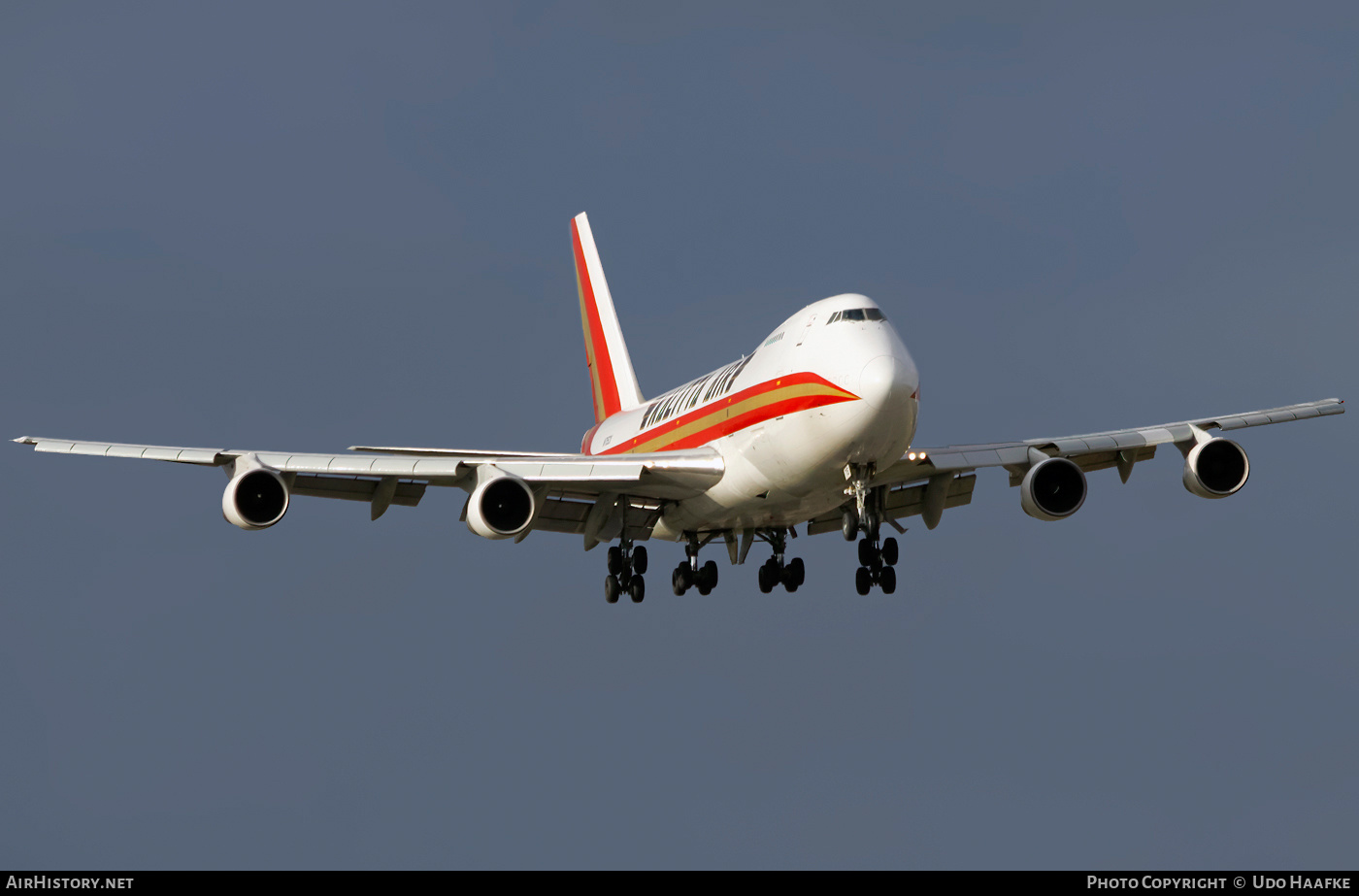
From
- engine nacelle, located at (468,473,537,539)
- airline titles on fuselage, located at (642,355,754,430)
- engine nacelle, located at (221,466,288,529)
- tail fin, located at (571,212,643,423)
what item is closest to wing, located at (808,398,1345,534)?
airline titles on fuselage, located at (642,355,754,430)

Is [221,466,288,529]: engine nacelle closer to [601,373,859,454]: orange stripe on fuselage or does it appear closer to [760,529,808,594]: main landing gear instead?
[601,373,859,454]: orange stripe on fuselage

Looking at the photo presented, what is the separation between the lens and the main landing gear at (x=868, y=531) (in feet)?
99.4

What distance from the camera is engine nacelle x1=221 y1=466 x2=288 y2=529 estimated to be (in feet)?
102

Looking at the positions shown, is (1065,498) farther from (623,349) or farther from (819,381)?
(623,349)

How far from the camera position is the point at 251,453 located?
105ft

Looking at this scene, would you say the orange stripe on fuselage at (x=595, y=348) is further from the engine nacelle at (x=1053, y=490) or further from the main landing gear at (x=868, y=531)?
the engine nacelle at (x=1053, y=490)

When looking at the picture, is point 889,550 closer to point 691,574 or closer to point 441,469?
point 691,574

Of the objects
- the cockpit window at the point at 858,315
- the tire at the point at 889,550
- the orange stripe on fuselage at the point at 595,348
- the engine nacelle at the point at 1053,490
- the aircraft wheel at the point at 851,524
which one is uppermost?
the orange stripe on fuselage at the point at 595,348

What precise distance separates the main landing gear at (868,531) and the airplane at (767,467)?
0.14ft

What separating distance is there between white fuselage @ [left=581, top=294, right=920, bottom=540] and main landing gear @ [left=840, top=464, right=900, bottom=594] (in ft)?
1.26

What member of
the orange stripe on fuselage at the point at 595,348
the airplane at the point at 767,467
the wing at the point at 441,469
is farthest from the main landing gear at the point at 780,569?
the orange stripe on fuselage at the point at 595,348

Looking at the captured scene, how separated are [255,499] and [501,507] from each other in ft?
16.9
